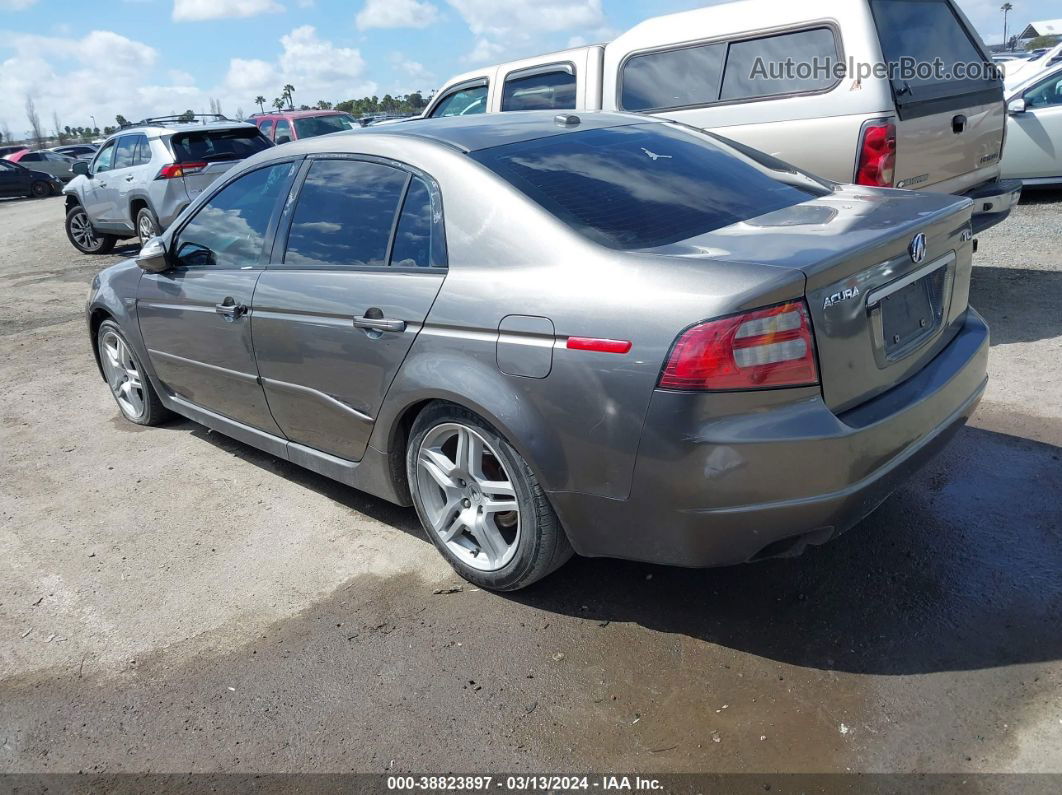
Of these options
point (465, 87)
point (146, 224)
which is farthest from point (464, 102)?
point (146, 224)

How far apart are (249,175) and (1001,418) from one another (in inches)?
156

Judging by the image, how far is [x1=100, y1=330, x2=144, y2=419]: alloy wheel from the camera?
5.43 meters

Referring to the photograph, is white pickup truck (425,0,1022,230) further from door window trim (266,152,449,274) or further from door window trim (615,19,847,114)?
door window trim (266,152,449,274)

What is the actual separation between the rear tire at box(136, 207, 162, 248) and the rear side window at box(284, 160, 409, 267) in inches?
360

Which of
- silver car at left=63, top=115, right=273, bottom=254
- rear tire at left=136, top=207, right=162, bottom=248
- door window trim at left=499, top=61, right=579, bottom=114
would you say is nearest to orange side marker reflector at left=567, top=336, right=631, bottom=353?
door window trim at left=499, top=61, right=579, bottom=114

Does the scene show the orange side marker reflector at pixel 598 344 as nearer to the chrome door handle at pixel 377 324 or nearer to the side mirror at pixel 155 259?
the chrome door handle at pixel 377 324

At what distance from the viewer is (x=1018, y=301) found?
257 inches

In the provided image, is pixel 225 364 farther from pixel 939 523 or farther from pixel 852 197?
pixel 939 523

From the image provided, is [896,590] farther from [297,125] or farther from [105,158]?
[297,125]

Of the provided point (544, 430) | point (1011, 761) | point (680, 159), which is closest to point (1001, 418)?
point (680, 159)

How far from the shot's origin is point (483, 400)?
2.96 metres

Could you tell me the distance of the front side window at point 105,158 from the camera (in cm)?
1300

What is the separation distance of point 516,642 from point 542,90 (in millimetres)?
5713

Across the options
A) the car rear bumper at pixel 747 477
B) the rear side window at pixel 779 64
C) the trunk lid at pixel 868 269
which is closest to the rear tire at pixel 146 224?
the rear side window at pixel 779 64
